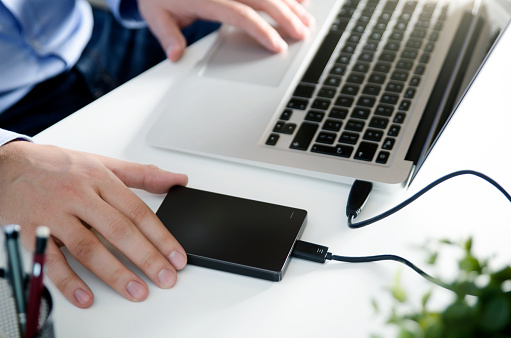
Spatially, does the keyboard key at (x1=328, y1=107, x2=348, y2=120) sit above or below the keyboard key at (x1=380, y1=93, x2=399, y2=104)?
below

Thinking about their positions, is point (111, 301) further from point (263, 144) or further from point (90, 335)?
point (263, 144)

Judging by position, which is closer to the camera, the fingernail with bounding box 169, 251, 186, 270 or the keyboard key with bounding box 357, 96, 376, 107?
the fingernail with bounding box 169, 251, 186, 270

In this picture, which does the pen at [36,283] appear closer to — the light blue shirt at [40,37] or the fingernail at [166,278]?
the fingernail at [166,278]

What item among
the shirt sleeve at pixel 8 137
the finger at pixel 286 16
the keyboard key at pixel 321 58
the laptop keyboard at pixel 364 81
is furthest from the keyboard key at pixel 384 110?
the shirt sleeve at pixel 8 137

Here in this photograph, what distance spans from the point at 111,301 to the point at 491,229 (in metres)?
0.39

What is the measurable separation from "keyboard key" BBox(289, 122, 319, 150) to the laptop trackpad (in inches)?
4.4

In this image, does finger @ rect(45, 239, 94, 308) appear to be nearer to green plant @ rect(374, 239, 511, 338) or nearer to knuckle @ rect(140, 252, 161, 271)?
knuckle @ rect(140, 252, 161, 271)

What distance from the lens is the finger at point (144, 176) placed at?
2.24 ft

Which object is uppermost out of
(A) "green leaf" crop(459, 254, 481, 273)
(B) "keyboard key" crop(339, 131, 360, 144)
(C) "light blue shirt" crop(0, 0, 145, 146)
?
(A) "green leaf" crop(459, 254, 481, 273)

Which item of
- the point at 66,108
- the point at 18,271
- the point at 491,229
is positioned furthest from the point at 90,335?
the point at 66,108

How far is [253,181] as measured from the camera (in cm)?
71

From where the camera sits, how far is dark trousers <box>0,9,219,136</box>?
1012 millimetres

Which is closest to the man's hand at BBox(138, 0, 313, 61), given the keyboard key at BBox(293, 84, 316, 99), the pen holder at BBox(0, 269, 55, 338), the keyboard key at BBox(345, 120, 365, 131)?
the keyboard key at BBox(293, 84, 316, 99)

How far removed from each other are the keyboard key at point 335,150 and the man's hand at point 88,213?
16 centimetres
